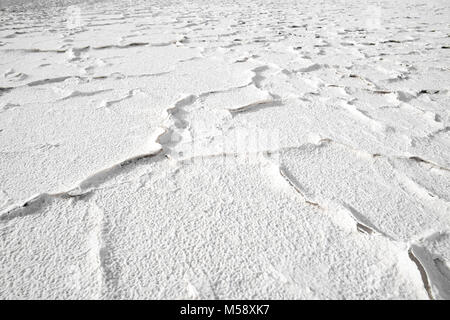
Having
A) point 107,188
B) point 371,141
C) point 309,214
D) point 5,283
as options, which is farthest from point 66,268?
point 371,141

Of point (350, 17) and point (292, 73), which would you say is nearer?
point (292, 73)

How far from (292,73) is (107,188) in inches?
55.4

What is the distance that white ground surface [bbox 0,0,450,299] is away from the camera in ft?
1.96

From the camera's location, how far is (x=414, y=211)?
0.75 meters

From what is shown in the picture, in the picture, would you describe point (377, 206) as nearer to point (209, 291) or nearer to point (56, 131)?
point (209, 291)

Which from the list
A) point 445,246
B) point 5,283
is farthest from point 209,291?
point 445,246

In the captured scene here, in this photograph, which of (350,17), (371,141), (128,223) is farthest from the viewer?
(350,17)

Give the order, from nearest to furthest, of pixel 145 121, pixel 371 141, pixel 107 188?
1. pixel 107 188
2. pixel 371 141
3. pixel 145 121

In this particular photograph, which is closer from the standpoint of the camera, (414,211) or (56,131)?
(414,211)

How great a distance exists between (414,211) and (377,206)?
91 mm

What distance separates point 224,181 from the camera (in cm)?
87

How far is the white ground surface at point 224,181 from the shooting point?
1.96 feet

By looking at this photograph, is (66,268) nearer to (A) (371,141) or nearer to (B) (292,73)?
(A) (371,141)

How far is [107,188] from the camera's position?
825 millimetres
